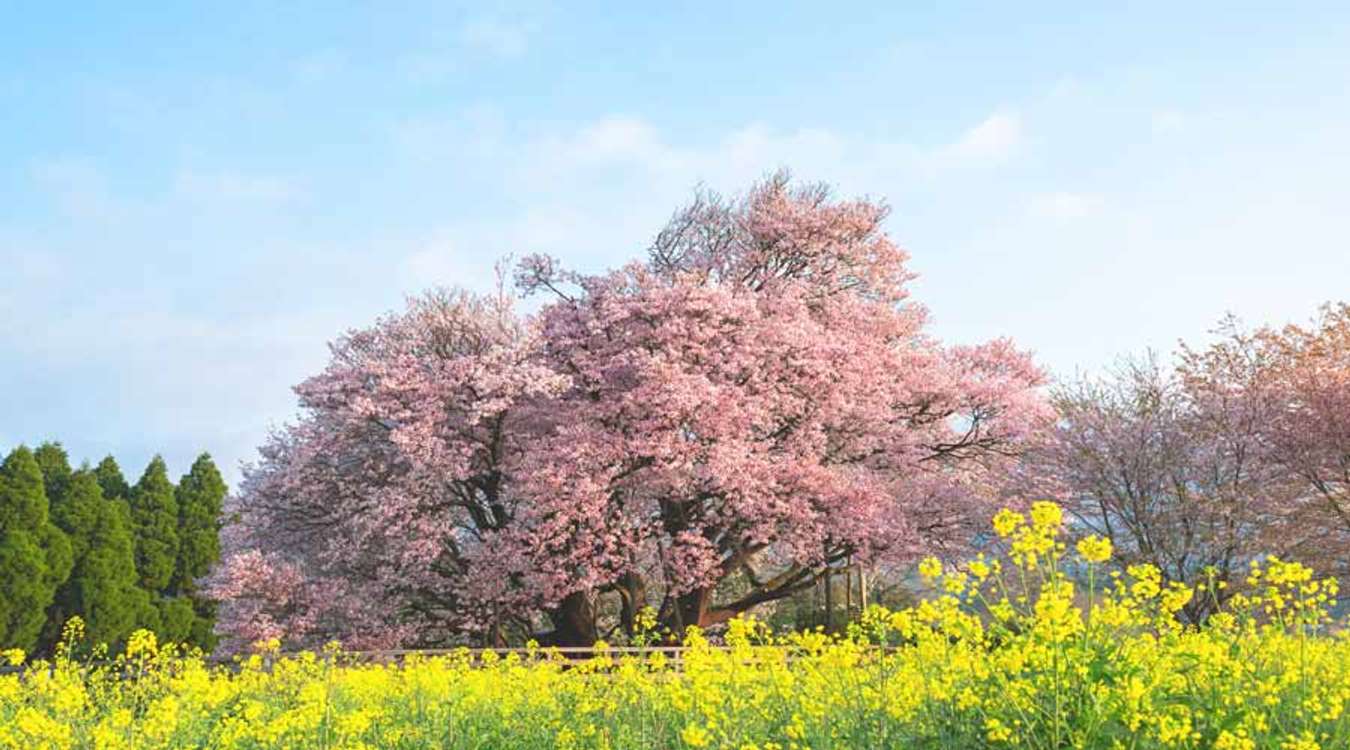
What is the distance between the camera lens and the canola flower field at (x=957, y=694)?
18.4ft

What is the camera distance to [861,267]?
30.2 metres

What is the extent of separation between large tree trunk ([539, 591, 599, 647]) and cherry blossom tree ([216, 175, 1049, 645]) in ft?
0.21

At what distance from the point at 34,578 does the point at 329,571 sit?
54.5ft

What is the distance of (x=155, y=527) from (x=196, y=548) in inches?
67.2

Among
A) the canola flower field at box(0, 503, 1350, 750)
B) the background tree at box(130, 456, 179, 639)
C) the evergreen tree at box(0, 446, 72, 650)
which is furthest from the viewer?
the background tree at box(130, 456, 179, 639)

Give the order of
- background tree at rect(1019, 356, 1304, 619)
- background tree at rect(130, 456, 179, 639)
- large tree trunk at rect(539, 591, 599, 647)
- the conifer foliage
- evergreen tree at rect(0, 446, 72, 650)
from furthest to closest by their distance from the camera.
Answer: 1. background tree at rect(130, 456, 179, 639)
2. the conifer foliage
3. evergreen tree at rect(0, 446, 72, 650)
4. large tree trunk at rect(539, 591, 599, 647)
5. background tree at rect(1019, 356, 1304, 619)

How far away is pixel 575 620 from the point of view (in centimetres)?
2652

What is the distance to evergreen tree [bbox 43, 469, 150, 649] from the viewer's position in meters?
38.3

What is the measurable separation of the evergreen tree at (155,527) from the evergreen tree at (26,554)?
393cm

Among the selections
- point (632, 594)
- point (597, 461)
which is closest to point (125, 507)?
point (632, 594)

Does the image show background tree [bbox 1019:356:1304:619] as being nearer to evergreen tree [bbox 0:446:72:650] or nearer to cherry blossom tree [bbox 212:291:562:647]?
Result: cherry blossom tree [bbox 212:291:562:647]

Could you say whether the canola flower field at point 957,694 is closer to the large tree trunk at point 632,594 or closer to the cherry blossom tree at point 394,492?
the cherry blossom tree at point 394,492

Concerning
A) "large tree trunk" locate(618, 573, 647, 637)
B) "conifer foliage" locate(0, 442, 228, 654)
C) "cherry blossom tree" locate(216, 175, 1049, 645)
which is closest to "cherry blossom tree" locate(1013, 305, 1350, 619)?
"cherry blossom tree" locate(216, 175, 1049, 645)

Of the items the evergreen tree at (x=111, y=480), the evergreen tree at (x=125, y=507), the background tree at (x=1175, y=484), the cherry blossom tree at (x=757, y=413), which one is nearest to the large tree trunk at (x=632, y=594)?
the cherry blossom tree at (x=757, y=413)
